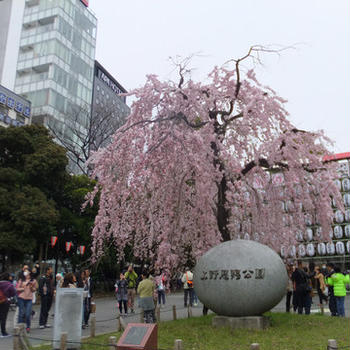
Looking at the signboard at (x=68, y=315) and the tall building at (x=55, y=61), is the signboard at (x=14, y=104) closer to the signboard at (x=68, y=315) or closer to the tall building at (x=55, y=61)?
the tall building at (x=55, y=61)

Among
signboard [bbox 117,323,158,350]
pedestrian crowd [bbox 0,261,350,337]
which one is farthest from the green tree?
signboard [bbox 117,323,158,350]

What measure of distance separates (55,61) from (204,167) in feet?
126

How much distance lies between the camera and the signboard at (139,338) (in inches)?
279

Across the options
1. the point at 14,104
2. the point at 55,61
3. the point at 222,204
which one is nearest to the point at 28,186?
the point at 14,104

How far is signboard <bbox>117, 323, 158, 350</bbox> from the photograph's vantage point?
23.2 feet

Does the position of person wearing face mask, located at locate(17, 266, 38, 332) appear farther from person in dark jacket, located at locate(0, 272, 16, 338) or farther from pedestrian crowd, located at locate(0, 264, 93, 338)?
person in dark jacket, located at locate(0, 272, 16, 338)

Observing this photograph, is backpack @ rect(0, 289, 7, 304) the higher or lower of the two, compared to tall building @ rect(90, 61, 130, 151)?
lower

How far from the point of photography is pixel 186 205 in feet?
40.1

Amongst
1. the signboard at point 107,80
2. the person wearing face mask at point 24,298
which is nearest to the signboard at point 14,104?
the person wearing face mask at point 24,298

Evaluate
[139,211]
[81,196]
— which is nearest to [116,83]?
[81,196]

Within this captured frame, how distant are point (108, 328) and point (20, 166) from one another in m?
14.6

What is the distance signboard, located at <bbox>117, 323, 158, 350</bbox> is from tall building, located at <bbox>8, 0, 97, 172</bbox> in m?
35.0

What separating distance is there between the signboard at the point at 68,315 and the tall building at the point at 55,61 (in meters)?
32.8

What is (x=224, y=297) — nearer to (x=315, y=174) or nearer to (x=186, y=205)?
(x=186, y=205)
